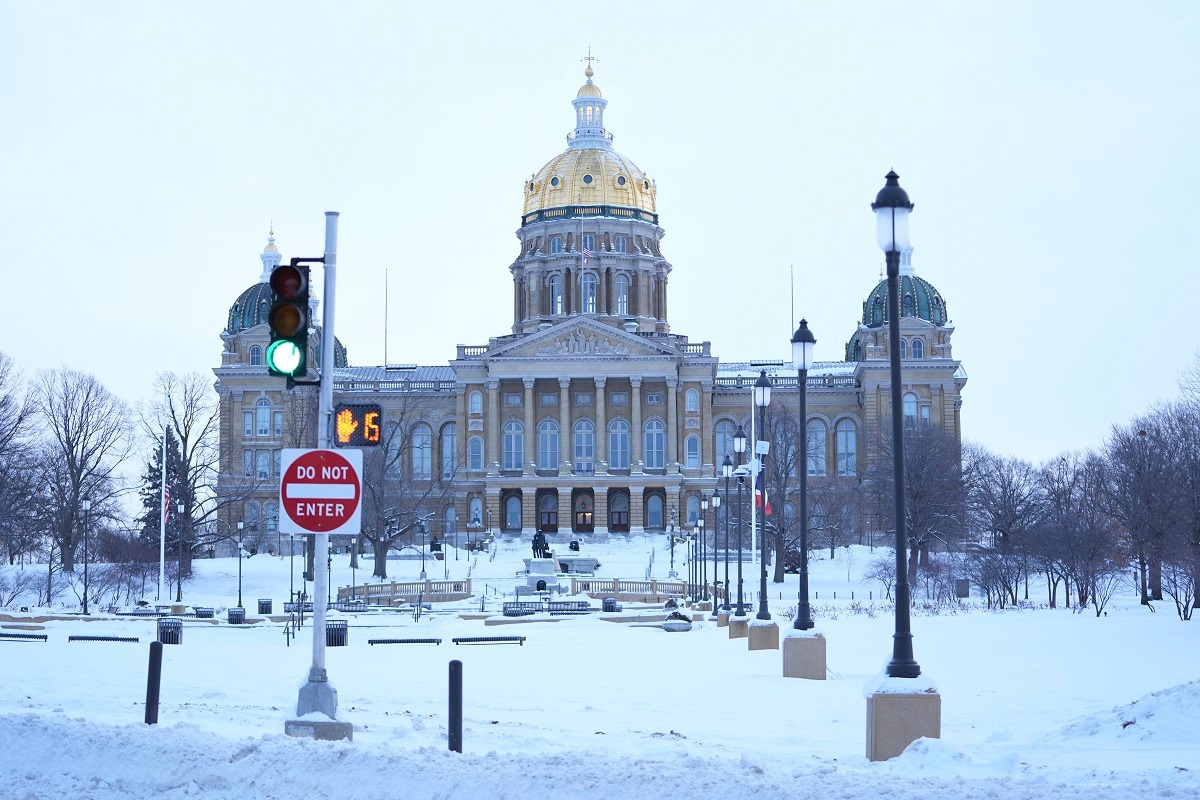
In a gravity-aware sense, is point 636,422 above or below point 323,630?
above

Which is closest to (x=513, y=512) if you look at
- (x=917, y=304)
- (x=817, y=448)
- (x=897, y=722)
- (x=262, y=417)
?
(x=262, y=417)

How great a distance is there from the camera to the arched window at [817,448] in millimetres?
107812

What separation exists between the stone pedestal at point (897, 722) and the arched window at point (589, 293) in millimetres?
96245

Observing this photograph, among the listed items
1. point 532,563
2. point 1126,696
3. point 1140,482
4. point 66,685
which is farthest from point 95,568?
point 1126,696

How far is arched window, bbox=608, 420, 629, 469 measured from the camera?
103 metres

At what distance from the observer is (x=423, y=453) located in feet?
364

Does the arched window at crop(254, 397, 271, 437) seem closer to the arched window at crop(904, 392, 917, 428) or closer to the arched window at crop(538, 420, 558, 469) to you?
the arched window at crop(538, 420, 558, 469)

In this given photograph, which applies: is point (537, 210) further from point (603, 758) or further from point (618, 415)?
point (603, 758)

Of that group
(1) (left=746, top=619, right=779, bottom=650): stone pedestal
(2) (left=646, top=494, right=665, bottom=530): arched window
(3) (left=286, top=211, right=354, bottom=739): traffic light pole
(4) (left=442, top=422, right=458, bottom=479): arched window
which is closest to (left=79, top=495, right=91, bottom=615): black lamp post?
(1) (left=746, top=619, right=779, bottom=650): stone pedestal

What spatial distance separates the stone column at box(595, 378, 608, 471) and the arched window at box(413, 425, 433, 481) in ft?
51.2

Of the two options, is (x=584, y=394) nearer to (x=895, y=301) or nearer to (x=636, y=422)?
(x=636, y=422)

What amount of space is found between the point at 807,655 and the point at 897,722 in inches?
342

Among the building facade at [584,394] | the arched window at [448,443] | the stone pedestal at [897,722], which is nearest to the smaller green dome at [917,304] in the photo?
the building facade at [584,394]

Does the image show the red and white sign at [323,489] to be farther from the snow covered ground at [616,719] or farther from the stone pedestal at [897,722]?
the stone pedestal at [897,722]
